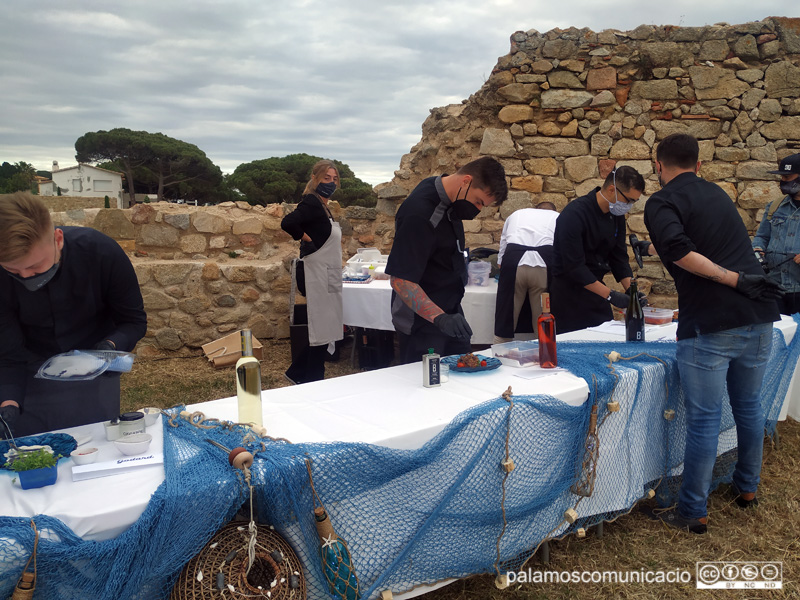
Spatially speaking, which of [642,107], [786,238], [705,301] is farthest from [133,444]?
[642,107]

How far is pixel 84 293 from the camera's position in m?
1.99

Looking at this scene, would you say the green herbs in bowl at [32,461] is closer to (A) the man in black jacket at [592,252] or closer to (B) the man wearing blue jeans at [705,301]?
(B) the man wearing blue jeans at [705,301]

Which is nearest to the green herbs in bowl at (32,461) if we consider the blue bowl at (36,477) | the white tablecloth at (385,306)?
the blue bowl at (36,477)

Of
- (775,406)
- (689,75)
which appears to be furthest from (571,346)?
(689,75)

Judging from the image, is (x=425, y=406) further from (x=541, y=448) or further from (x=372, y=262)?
(x=372, y=262)

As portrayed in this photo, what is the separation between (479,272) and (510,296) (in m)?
0.70

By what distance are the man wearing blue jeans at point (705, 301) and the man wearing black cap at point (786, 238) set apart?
1764 millimetres

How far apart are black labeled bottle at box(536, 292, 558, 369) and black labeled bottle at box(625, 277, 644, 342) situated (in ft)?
2.32

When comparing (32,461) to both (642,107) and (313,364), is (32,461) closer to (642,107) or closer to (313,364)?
(313,364)

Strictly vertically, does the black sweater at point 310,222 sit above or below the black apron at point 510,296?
above

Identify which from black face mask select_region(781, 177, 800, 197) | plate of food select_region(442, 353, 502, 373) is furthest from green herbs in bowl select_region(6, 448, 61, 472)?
black face mask select_region(781, 177, 800, 197)

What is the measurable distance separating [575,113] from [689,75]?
1137 millimetres

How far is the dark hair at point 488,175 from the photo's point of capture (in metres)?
2.49

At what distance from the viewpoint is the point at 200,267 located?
5734mm
